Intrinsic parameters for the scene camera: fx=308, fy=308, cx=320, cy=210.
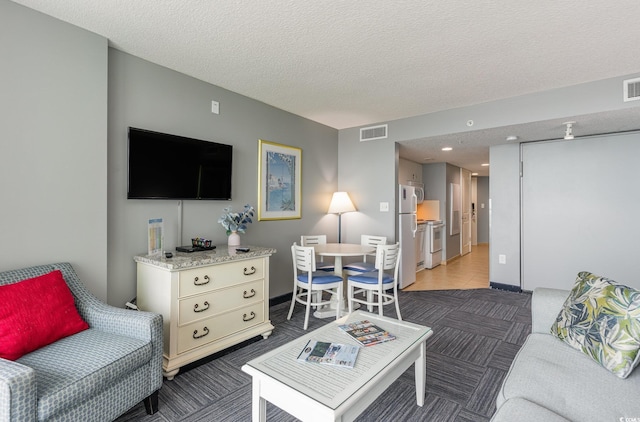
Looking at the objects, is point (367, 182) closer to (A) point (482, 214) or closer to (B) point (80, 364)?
(B) point (80, 364)

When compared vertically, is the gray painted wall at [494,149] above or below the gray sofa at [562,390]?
above

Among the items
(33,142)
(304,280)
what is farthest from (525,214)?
(33,142)

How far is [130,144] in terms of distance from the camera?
2551 mm

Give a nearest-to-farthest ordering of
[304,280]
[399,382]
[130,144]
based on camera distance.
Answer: [399,382] → [130,144] → [304,280]

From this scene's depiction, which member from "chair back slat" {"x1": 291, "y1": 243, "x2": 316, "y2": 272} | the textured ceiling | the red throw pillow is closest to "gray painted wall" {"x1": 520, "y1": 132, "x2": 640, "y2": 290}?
the textured ceiling

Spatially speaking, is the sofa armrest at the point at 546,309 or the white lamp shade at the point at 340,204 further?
the white lamp shade at the point at 340,204

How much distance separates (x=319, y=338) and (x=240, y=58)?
2.35m

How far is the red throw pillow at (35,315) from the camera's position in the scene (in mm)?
1565

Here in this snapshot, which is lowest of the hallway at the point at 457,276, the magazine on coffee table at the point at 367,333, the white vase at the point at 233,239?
the hallway at the point at 457,276

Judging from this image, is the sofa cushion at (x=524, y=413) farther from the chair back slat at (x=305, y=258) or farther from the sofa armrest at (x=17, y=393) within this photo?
the chair back slat at (x=305, y=258)

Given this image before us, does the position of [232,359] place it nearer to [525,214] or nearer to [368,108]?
[368,108]

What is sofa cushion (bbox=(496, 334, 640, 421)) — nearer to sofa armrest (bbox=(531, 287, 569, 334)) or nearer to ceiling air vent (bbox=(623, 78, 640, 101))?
sofa armrest (bbox=(531, 287, 569, 334))

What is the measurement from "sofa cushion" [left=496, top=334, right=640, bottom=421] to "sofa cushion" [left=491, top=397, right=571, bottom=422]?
0.10 m

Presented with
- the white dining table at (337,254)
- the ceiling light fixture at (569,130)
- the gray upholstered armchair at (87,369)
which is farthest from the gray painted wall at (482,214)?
the gray upholstered armchair at (87,369)
